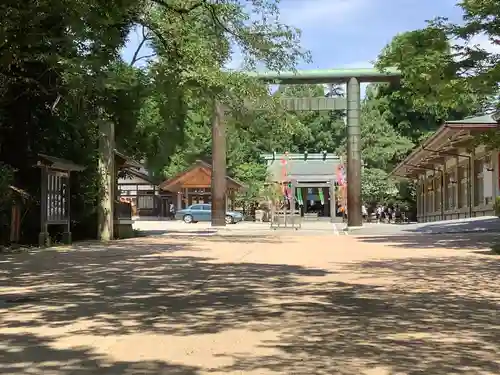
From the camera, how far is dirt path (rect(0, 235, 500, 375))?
4.85 m

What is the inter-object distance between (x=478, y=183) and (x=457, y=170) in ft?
13.4

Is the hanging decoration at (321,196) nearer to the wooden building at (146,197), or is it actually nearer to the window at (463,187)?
the wooden building at (146,197)

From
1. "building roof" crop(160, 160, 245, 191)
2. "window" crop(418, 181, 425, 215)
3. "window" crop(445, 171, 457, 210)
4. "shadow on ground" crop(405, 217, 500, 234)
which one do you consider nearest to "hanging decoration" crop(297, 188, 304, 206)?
"building roof" crop(160, 160, 245, 191)

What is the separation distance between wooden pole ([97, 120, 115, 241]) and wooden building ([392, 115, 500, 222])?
11066 millimetres

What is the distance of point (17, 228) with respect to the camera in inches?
677

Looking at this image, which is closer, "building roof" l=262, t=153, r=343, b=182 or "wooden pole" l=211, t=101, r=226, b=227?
"wooden pole" l=211, t=101, r=226, b=227

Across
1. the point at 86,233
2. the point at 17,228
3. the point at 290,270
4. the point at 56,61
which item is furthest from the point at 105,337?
the point at 86,233

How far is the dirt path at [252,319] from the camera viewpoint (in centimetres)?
485

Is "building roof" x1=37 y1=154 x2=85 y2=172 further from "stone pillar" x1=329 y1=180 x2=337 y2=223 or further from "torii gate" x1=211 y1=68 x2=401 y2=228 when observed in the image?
"stone pillar" x1=329 y1=180 x2=337 y2=223

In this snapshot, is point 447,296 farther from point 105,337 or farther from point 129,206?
point 129,206

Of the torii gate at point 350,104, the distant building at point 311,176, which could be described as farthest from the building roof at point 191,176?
the torii gate at point 350,104

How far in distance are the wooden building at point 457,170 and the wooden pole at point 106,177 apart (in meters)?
11.1

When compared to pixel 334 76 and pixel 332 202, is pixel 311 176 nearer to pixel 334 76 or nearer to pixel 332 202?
pixel 332 202

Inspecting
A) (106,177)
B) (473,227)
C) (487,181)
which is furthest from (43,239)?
(487,181)
